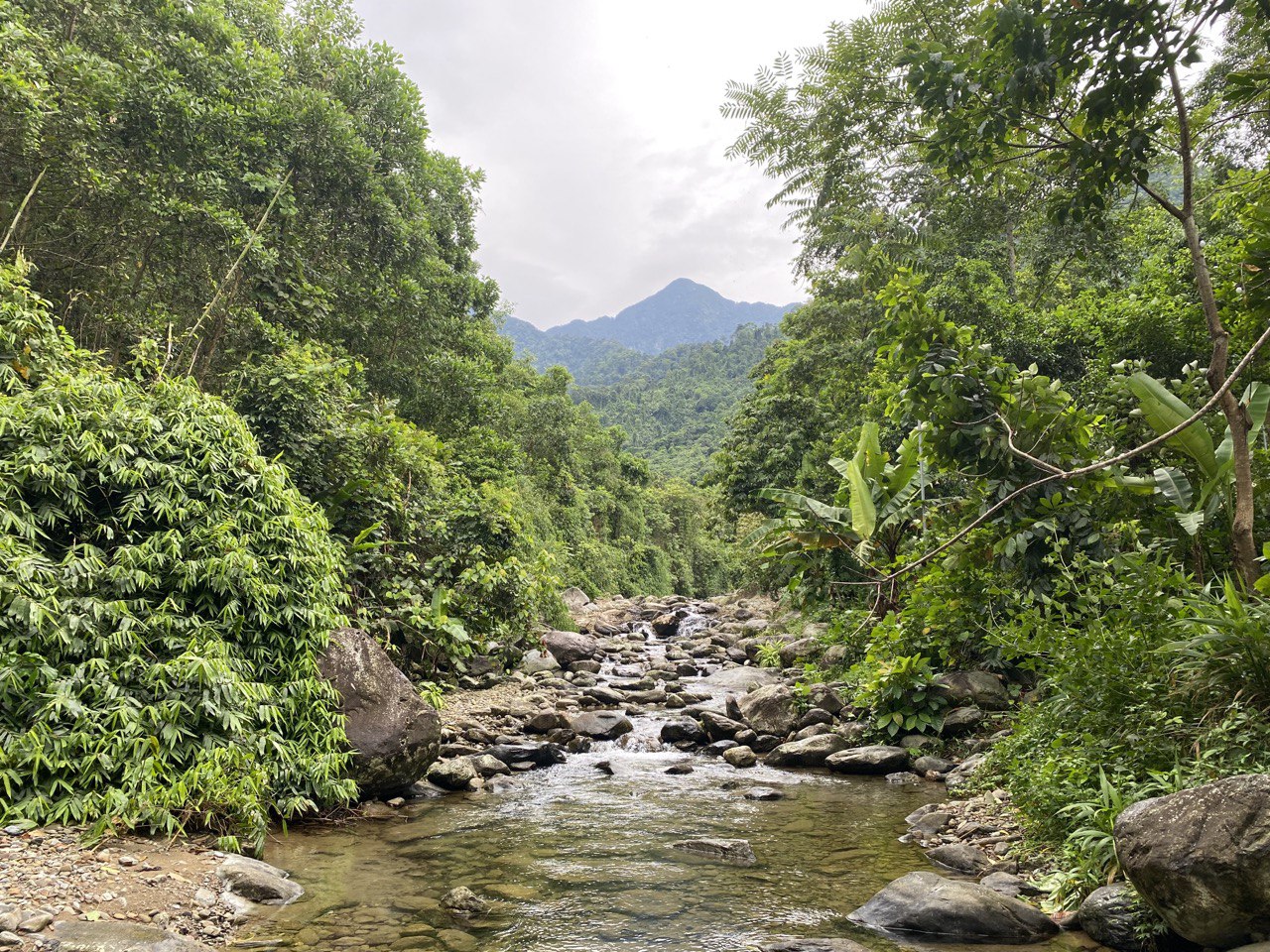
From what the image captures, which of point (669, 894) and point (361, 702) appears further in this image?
point (361, 702)

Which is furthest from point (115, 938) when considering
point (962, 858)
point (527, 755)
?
point (527, 755)

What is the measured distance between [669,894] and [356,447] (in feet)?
26.4

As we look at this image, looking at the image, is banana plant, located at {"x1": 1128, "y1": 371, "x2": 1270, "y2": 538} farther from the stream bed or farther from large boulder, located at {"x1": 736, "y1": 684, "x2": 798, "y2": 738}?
large boulder, located at {"x1": 736, "y1": 684, "x2": 798, "y2": 738}

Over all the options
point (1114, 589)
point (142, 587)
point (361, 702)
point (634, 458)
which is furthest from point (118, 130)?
point (634, 458)

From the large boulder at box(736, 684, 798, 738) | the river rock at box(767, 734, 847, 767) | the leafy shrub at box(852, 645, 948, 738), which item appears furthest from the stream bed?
the large boulder at box(736, 684, 798, 738)

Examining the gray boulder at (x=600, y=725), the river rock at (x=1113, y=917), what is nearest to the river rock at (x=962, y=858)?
the river rock at (x=1113, y=917)

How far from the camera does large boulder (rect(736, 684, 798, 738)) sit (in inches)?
435

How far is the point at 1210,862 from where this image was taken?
3570 millimetres

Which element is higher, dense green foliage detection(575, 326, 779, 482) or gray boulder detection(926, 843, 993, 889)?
dense green foliage detection(575, 326, 779, 482)

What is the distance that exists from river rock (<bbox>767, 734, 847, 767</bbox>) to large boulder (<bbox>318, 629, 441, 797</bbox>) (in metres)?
4.54

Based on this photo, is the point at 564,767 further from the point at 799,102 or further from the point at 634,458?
the point at 634,458

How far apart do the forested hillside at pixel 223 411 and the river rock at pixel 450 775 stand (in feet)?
5.45

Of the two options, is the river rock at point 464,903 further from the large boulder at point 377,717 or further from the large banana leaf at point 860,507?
the large banana leaf at point 860,507

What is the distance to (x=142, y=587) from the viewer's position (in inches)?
243
